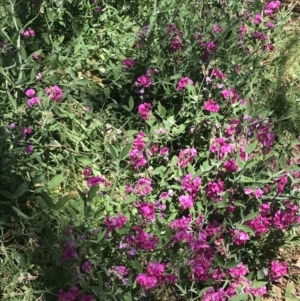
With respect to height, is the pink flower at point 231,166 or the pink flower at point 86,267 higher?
the pink flower at point 231,166

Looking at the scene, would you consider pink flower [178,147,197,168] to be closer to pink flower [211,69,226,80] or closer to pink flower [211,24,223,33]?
pink flower [211,69,226,80]

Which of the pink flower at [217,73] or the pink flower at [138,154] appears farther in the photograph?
the pink flower at [217,73]

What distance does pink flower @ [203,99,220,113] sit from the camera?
2.39 meters

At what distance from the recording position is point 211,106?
2.39 m

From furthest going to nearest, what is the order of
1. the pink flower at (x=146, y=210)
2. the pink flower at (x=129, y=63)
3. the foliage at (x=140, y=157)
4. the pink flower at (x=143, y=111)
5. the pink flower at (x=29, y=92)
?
the pink flower at (x=129, y=63) → the pink flower at (x=143, y=111) → the pink flower at (x=29, y=92) → the pink flower at (x=146, y=210) → the foliage at (x=140, y=157)

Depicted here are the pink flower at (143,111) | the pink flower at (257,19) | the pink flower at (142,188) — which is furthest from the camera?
the pink flower at (257,19)

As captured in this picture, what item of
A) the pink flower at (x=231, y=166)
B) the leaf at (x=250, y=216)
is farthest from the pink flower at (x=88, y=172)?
the leaf at (x=250, y=216)

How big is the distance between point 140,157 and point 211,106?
48cm

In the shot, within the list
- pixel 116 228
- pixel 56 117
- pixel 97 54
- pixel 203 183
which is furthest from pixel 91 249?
pixel 97 54

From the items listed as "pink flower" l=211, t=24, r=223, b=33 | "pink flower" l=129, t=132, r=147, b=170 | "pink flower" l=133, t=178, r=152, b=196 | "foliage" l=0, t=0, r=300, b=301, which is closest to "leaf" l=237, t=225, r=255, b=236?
"foliage" l=0, t=0, r=300, b=301

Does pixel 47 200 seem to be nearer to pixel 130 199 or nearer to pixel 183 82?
pixel 130 199

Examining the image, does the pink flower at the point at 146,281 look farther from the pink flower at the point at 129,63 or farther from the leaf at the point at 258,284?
the pink flower at the point at 129,63

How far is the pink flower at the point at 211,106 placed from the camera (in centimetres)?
239

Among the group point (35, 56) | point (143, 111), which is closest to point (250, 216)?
point (143, 111)
